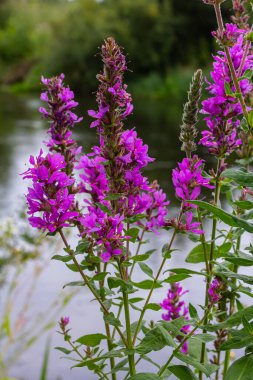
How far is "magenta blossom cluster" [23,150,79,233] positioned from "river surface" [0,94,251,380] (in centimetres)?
35

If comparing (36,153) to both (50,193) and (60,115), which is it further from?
(50,193)

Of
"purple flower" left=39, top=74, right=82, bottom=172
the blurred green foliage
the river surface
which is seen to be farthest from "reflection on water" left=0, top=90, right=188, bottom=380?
Answer: the blurred green foliage

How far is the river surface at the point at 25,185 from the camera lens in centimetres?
441

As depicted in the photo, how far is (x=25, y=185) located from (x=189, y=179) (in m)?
7.88

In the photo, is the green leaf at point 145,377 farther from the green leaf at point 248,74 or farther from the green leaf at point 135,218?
the green leaf at point 248,74

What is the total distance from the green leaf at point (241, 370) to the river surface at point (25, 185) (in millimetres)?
308

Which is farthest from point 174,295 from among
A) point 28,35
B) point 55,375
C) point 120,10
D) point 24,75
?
point 28,35

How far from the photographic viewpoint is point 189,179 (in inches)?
50.7

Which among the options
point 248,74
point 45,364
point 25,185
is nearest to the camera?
point 248,74

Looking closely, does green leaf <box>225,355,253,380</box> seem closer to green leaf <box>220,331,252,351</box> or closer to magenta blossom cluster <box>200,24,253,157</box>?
green leaf <box>220,331,252,351</box>

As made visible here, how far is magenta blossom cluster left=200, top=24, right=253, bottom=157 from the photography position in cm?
134

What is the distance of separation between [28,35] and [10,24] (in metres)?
3.28

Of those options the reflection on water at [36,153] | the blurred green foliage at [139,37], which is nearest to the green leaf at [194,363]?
the reflection on water at [36,153]

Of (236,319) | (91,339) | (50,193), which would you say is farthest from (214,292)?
(50,193)
